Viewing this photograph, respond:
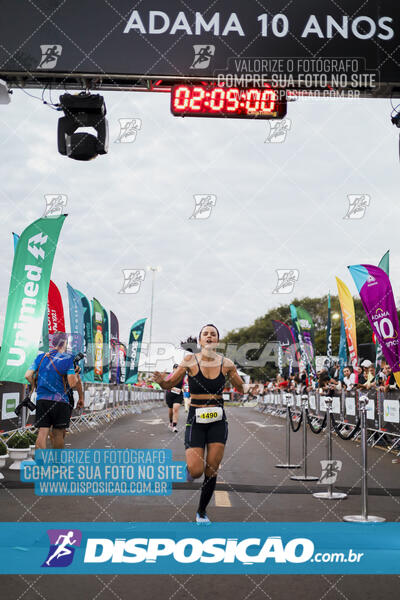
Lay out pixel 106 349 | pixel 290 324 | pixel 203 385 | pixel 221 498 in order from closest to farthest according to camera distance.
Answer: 1. pixel 203 385
2. pixel 221 498
3. pixel 106 349
4. pixel 290 324

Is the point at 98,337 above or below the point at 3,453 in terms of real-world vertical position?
above

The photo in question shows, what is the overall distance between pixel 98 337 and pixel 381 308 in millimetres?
14329

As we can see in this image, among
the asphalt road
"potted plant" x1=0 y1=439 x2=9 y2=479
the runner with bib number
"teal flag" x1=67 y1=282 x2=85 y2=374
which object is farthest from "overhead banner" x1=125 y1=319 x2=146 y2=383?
the runner with bib number

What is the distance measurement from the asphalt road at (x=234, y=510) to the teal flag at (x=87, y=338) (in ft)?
26.9

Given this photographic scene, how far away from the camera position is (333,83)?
734cm

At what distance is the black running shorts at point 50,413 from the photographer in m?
8.48

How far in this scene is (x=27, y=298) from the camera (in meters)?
11.4

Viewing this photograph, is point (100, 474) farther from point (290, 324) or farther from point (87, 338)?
point (290, 324)

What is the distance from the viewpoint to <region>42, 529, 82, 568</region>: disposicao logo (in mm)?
4680

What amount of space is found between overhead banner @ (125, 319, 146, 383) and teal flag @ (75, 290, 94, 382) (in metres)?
9.16

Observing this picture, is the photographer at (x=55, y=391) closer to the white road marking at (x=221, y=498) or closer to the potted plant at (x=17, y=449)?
the potted plant at (x=17, y=449)

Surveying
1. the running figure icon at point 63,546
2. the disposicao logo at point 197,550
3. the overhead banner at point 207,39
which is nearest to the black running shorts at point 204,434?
the disposicao logo at point 197,550

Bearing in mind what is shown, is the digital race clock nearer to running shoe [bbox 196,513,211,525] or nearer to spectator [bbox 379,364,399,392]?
running shoe [bbox 196,513,211,525]

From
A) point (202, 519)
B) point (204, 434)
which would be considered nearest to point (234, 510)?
point (202, 519)
